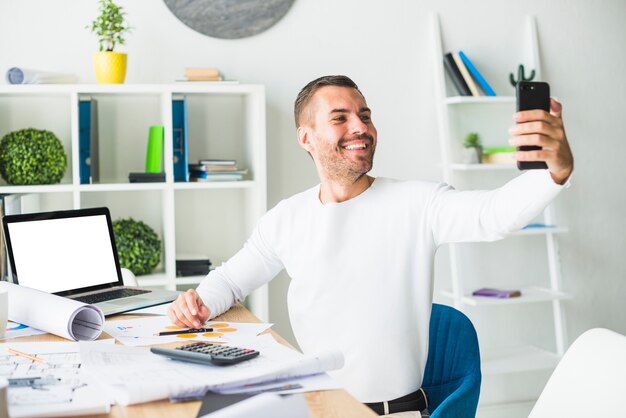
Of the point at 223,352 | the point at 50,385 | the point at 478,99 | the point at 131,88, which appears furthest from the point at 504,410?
the point at 50,385

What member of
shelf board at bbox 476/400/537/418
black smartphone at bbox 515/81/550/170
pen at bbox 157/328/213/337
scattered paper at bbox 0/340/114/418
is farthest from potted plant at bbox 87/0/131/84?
shelf board at bbox 476/400/537/418

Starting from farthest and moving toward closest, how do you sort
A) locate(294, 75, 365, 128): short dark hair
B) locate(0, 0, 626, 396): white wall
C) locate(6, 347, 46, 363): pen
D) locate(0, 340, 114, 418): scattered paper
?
1. locate(0, 0, 626, 396): white wall
2. locate(294, 75, 365, 128): short dark hair
3. locate(6, 347, 46, 363): pen
4. locate(0, 340, 114, 418): scattered paper

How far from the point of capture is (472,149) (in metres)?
3.54

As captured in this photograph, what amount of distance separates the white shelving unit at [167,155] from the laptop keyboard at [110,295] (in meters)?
0.82

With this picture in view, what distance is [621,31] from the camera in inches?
153

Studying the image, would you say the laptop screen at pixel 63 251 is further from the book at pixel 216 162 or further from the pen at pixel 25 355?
the book at pixel 216 162

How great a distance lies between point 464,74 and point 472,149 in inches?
13.8

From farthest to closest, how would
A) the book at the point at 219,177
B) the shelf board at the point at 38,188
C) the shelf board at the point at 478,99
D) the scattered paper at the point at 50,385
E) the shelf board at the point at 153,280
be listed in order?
1. the shelf board at the point at 478,99
2. the book at the point at 219,177
3. the shelf board at the point at 153,280
4. the shelf board at the point at 38,188
5. the scattered paper at the point at 50,385

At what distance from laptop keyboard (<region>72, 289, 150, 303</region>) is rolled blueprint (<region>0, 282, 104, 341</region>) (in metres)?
0.31

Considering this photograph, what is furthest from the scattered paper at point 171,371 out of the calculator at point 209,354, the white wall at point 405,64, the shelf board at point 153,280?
the white wall at point 405,64

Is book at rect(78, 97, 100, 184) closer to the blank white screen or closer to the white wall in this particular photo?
the white wall

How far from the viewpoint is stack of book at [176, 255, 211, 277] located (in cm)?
309

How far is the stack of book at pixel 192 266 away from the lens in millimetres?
3086

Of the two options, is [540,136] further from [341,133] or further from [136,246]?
[136,246]
